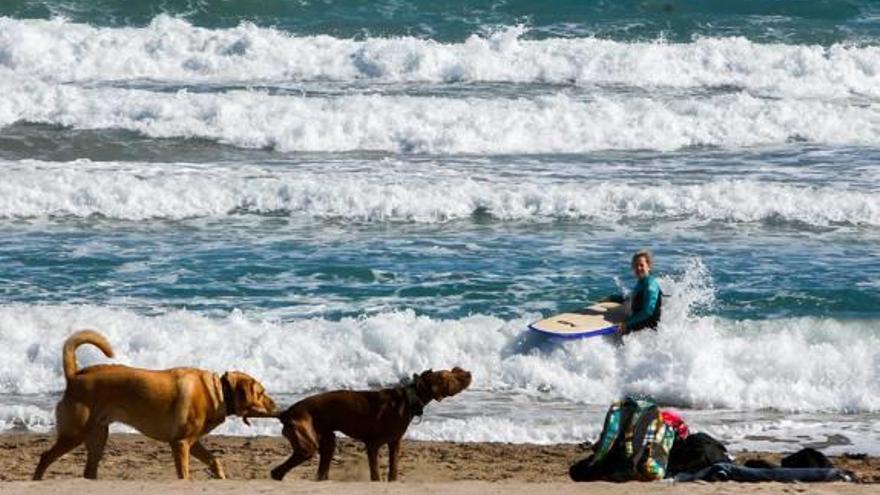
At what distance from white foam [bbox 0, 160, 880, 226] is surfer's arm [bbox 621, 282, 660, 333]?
528cm

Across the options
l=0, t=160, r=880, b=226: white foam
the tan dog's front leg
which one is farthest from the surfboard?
the tan dog's front leg

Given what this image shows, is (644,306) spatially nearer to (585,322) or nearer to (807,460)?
(585,322)

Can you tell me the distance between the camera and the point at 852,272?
17312mm

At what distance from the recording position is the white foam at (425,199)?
20.0 m

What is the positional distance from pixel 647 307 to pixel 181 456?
5356 mm

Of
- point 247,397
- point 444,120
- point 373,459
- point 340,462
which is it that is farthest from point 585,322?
point 444,120

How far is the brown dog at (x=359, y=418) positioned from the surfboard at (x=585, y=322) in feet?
12.0

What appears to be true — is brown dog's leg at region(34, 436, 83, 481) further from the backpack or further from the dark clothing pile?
the backpack

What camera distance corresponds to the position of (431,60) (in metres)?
29.2

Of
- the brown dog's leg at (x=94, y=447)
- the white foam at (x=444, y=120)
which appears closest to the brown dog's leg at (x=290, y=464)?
the brown dog's leg at (x=94, y=447)

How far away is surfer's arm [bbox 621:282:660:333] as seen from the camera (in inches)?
571

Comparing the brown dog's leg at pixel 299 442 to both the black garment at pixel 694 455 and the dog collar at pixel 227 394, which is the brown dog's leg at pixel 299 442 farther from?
the black garment at pixel 694 455

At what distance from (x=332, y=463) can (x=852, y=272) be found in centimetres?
732

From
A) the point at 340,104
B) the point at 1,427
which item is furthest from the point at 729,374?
the point at 340,104
